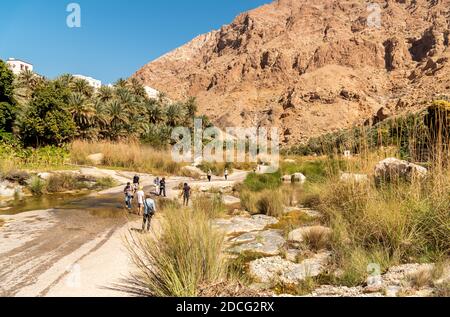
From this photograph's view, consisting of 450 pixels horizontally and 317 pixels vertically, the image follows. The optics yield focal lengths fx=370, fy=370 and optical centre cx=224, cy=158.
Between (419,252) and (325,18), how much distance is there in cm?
15004

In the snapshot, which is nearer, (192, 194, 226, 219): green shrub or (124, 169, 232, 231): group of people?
(192, 194, 226, 219): green shrub

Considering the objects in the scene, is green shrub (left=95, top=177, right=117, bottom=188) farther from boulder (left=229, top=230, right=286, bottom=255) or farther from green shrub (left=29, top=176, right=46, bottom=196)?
boulder (left=229, top=230, right=286, bottom=255)

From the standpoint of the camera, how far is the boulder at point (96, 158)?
32.9 m

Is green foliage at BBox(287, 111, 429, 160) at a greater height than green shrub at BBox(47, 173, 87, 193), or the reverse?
green foliage at BBox(287, 111, 429, 160)

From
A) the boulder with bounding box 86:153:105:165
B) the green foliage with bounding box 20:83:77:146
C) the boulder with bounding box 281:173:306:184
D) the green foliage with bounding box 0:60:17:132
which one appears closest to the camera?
the boulder with bounding box 281:173:306:184

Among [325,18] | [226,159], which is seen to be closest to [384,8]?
[325,18]

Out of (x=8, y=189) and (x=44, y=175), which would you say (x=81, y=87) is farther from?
(x=8, y=189)

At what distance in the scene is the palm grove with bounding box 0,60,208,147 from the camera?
33.4 meters

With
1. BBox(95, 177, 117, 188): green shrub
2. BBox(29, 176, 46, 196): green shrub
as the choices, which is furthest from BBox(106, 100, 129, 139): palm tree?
BBox(29, 176, 46, 196): green shrub

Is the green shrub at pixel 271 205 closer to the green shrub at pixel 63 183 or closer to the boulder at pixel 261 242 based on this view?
the boulder at pixel 261 242

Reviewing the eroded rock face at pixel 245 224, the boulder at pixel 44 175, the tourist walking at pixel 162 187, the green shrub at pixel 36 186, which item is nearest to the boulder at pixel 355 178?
the eroded rock face at pixel 245 224

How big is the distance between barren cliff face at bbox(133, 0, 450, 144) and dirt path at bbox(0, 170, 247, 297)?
235 ft

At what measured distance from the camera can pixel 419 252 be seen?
5.40 m

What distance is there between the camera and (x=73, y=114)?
39.4 metres
